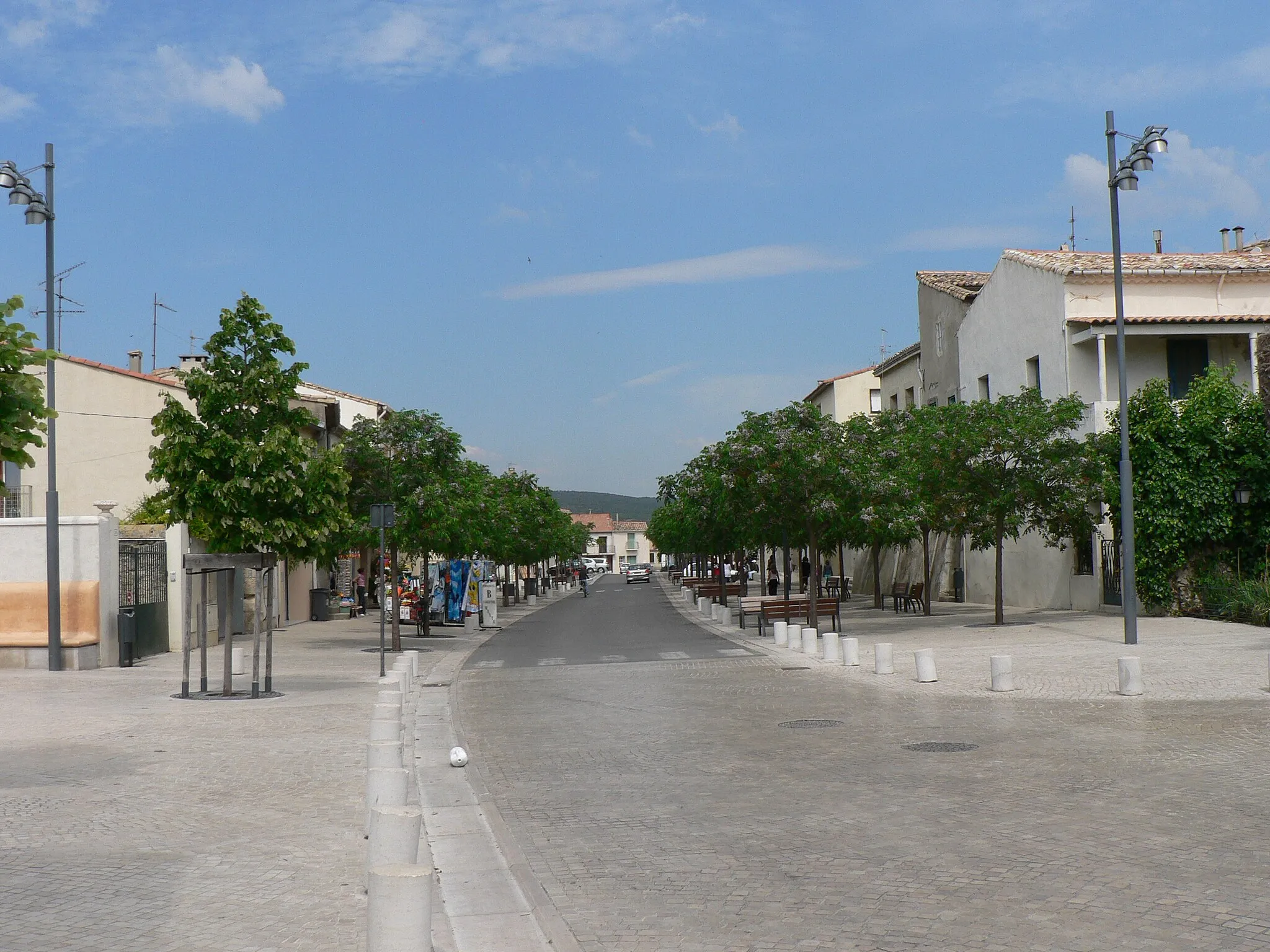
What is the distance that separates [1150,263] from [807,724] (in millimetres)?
24673

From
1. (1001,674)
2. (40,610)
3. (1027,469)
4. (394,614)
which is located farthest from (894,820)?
(1027,469)

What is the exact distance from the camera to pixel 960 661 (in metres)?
20.0

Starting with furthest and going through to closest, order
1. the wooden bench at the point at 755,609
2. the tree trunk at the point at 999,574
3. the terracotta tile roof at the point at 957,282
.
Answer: the terracotta tile roof at the point at 957,282 < the wooden bench at the point at 755,609 < the tree trunk at the point at 999,574

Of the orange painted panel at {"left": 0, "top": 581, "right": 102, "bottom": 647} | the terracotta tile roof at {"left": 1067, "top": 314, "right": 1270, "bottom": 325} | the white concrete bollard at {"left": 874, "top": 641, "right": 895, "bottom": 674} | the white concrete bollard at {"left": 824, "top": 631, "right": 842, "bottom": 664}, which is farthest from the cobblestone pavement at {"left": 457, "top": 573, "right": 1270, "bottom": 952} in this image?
the terracotta tile roof at {"left": 1067, "top": 314, "right": 1270, "bottom": 325}

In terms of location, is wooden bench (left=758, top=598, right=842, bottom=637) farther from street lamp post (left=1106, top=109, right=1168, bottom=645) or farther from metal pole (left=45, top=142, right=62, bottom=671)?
metal pole (left=45, top=142, right=62, bottom=671)

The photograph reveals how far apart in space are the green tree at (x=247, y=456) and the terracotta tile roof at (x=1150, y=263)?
2090 cm

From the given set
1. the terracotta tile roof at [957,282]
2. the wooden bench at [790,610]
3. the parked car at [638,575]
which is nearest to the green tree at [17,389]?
the wooden bench at [790,610]

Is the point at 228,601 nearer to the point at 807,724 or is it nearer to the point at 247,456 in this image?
the point at 247,456

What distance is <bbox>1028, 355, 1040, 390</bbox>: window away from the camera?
3466cm

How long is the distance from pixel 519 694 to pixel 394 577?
8.70 metres

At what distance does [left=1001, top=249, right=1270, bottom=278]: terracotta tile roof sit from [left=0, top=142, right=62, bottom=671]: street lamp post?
75.1ft

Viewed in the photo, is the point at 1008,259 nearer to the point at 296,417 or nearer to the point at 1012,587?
the point at 1012,587

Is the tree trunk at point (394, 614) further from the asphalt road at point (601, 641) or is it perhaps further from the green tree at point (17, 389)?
the green tree at point (17, 389)

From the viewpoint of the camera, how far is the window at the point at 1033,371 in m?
34.7
